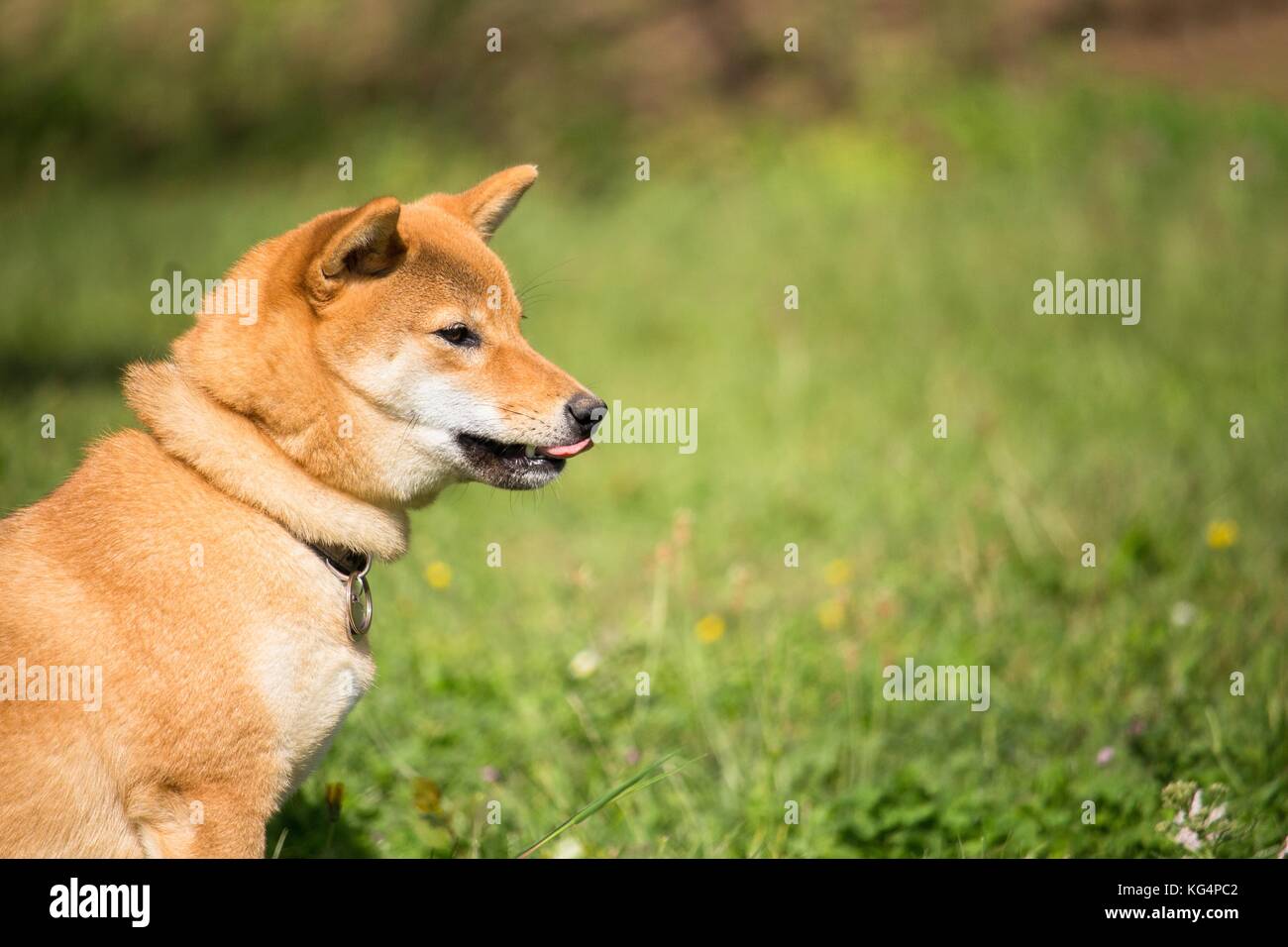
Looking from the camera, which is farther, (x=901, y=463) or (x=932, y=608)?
(x=901, y=463)

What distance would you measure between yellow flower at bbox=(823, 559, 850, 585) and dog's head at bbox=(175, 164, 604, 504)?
2262 millimetres

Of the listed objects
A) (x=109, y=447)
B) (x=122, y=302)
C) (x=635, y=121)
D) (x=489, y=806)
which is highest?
(x=635, y=121)

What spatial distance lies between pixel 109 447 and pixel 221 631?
1.99 feet

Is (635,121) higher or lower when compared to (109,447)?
higher

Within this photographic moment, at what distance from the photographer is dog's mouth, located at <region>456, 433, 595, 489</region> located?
3119 millimetres

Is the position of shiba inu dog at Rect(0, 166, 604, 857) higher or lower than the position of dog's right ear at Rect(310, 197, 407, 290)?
lower

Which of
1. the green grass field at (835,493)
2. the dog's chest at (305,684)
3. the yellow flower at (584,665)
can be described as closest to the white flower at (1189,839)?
the green grass field at (835,493)

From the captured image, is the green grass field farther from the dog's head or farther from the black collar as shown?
the dog's head

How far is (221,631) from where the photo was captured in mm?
2680

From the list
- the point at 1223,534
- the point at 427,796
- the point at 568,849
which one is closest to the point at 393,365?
the point at 427,796

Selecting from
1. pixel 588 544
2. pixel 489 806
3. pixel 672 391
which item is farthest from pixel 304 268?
pixel 672 391

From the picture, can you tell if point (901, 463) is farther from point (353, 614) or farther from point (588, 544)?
point (353, 614)

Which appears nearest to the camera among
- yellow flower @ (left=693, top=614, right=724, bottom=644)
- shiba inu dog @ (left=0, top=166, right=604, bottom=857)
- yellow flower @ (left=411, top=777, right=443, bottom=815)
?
shiba inu dog @ (left=0, top=166, right=604, bottom=857)

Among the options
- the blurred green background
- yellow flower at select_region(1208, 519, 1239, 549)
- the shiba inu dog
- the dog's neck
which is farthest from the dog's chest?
yellow flower at select_region(1208, 519, 1239, 549)
